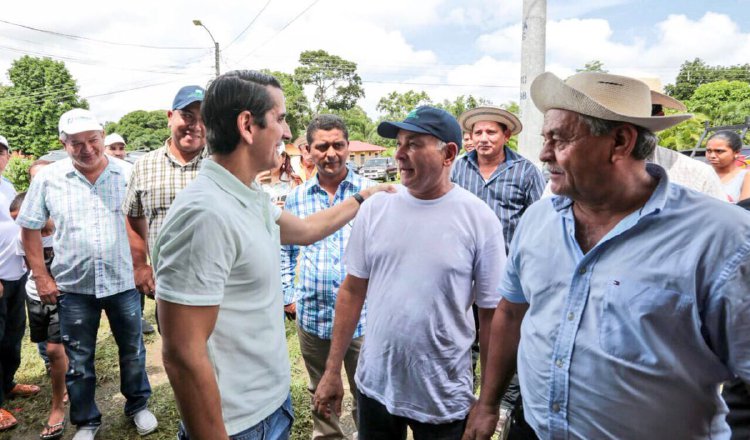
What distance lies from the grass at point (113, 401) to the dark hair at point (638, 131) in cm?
295

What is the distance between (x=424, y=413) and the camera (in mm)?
1971

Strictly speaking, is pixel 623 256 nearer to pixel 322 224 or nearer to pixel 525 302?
pixel 525 302

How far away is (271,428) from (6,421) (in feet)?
10.7

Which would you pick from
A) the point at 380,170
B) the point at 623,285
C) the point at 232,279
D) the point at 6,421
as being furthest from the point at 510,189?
the point at 380,170

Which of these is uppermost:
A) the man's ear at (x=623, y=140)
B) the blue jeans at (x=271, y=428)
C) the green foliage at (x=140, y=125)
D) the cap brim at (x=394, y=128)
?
the green foliage at (x=140, y=125)

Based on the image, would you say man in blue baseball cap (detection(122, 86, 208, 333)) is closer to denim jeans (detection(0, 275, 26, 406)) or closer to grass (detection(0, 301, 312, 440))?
grass (detection(0, 301, 312, 440))

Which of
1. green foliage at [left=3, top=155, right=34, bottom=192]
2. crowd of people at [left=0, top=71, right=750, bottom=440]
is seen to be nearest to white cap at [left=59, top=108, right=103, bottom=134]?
crowd of people at [left=0, top=71, right=750, bottom=440]

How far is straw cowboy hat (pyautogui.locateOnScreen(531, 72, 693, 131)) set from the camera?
1332mm

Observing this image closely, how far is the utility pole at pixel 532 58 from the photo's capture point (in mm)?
4477

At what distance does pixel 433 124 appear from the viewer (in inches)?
82.0

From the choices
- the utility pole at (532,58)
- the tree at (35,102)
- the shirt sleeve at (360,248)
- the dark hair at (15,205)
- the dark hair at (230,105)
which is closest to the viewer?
the dark hair at (230,105)

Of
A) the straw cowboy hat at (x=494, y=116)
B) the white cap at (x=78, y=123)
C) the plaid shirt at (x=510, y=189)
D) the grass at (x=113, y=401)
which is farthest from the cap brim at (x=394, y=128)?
the grass at (x=113, y=401)

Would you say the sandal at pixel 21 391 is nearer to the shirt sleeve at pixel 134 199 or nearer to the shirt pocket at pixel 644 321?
the shirt sleeve at pixel 134 199

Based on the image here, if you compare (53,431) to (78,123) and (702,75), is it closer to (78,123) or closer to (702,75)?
(78,123)
